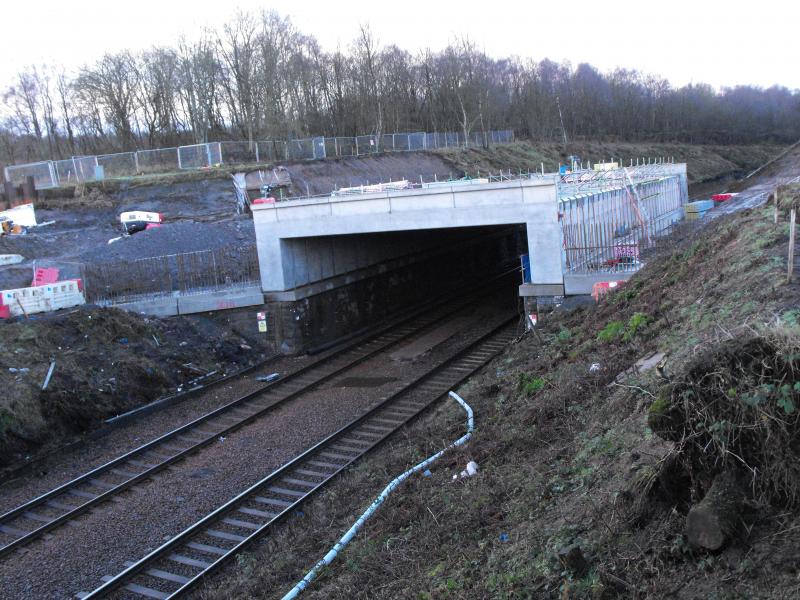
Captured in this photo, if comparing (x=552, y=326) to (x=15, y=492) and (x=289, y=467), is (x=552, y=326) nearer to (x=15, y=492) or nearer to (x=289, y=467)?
(x=289, y=467)

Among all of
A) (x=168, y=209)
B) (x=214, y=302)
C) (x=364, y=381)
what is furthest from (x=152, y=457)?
(x=168, y=209)

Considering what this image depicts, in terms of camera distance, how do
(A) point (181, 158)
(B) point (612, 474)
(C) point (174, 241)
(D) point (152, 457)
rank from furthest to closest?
(A) point (181, 158)
(C) point (174, 241)
(D) point (152, 457)
(B) point (612, 474)

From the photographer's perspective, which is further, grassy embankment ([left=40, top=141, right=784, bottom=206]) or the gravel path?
grassy embankment ([left=40, top=141, right=784, bottom=206])

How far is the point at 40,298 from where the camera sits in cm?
2177

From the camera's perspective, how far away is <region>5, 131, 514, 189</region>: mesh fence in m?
41.8

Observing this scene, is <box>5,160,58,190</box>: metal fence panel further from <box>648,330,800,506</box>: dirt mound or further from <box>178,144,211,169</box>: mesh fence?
<box>648,330,800,506</box>: dirt mound

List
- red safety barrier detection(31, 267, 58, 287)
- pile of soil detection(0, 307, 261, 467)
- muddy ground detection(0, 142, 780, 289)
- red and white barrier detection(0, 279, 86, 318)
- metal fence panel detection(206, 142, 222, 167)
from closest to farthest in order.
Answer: pile of soil detection(0, 307, 261, 467) → red and white barrier detection(0, 279, 86, 318) → red safety barrier detection(31, 267, 58, 287) → muddy ground detection(0, 142, 780, 289) → metal fence panel detection(206, 142, 222, 167)

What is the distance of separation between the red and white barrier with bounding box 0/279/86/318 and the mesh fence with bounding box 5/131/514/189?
21.7 m

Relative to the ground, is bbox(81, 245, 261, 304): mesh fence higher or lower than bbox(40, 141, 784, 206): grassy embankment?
lower

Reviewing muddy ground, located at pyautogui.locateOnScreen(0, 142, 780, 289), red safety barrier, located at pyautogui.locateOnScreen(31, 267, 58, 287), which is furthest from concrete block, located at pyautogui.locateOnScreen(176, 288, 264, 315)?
muddy ground, located at pyautogui.locateOnScreen(0, 142, 780, 289)

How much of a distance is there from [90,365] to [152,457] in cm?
515

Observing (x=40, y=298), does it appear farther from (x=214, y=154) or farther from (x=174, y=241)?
(x=214, y=154)

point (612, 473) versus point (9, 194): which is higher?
point (9, 194)

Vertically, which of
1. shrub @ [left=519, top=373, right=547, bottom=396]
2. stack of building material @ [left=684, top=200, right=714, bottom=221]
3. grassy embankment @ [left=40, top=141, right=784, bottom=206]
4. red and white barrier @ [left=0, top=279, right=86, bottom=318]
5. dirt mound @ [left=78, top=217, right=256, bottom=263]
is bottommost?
shrub @ [left=519, top=373, right=547, bottom=396]
